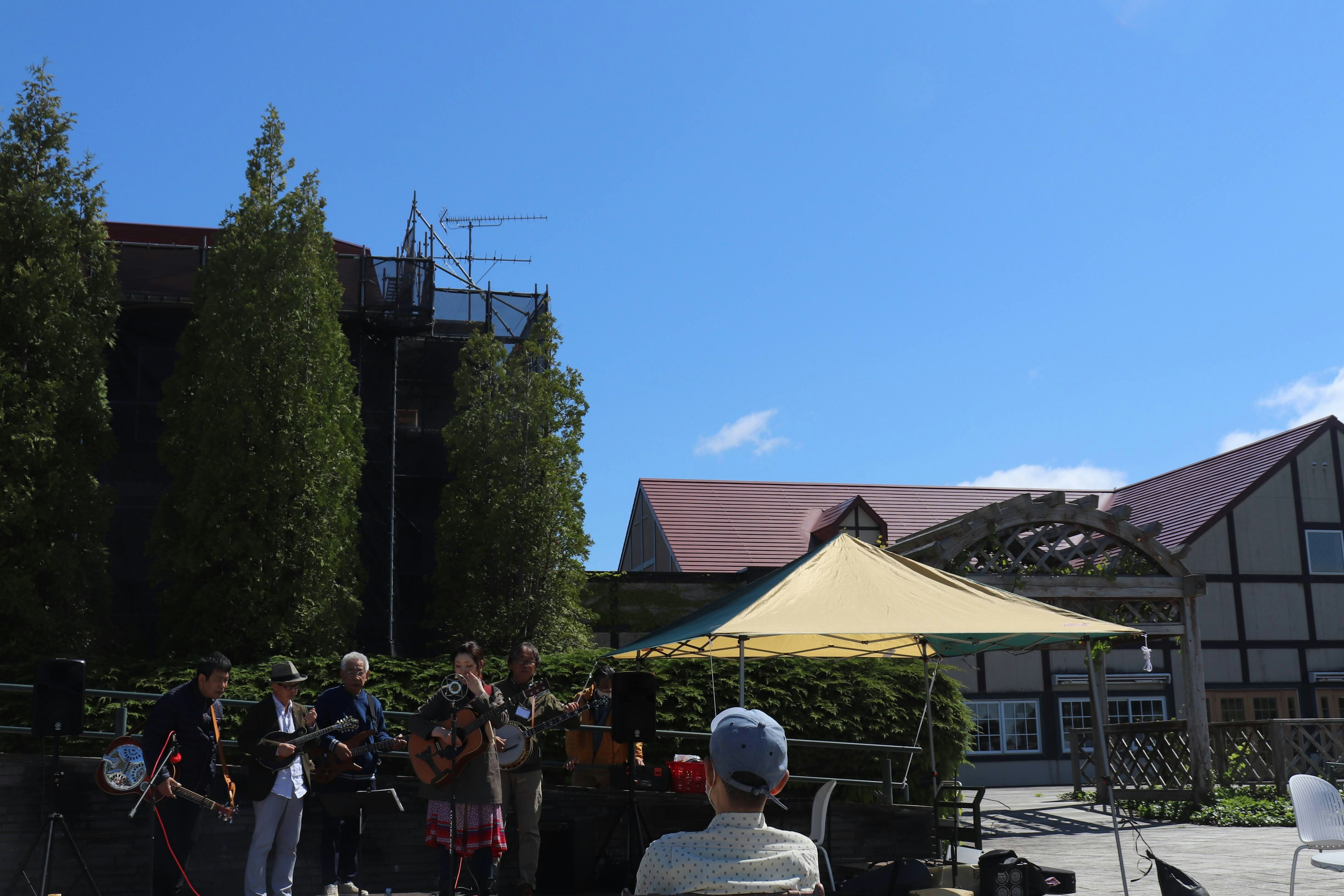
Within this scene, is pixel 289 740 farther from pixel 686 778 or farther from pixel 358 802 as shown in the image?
pixel 686 778

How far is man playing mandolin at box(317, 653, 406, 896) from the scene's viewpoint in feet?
24.8

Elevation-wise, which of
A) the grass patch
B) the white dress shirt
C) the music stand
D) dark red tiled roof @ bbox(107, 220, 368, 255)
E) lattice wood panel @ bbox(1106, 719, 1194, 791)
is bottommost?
the grass patch

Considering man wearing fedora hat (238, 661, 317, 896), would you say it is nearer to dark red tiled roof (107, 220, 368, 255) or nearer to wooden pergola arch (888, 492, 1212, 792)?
wooden pergola arch (888, 492, 1212, 792)

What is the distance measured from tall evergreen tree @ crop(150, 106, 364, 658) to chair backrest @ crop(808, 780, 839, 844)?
20.0 feet

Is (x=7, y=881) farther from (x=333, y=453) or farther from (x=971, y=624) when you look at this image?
(x=971, y=624)

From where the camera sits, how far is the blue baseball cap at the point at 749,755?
9.78ft

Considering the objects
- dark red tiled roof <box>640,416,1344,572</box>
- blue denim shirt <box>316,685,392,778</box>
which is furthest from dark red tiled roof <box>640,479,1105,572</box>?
blue denim shirt <box>316,685,392,778</box>

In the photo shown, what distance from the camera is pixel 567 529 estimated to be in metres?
14.8

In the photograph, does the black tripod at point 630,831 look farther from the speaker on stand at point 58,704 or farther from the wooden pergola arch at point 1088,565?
the wooden pergola arch at point 1088,565

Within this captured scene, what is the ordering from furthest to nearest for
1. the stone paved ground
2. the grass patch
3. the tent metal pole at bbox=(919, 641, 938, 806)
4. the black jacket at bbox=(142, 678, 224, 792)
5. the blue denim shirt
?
the grass patch, the tent metal pole at bbox=(919, 641, 938, 806), the stone paved ground, the blue denim shirt, the black jacket at bbox=(142, 678, 224, 792)

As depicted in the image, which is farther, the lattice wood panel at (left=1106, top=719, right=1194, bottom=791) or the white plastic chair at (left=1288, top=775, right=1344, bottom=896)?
the lattice wood panel at (left=1106, top=719, right=1194, bottom=791)

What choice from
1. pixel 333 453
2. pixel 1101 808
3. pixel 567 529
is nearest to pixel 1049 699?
pixel 1101 808

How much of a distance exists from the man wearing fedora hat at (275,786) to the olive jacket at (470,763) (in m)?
0.78

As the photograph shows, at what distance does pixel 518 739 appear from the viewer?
7.82 meters
